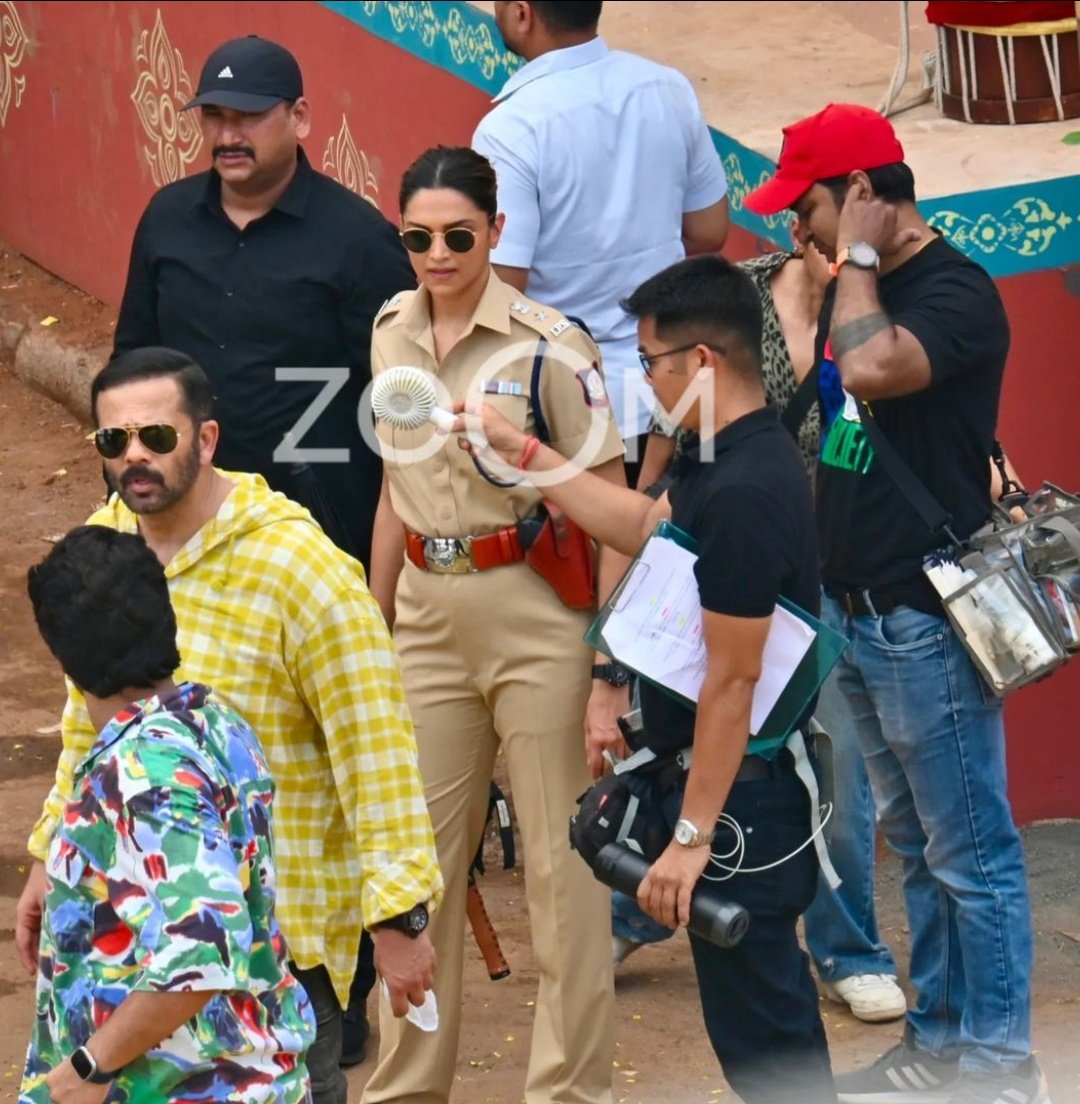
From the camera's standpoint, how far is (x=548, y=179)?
534 cm

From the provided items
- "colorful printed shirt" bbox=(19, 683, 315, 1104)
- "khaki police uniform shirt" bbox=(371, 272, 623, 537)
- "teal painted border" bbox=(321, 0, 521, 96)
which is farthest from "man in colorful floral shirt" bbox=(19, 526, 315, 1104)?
"teal painted border" bbox=(321, 0, 521, 96)

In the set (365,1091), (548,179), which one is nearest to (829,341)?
(548,179)

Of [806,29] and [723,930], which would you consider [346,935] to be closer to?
[723,930]

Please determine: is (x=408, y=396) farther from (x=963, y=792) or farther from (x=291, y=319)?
(x=963, y=792)

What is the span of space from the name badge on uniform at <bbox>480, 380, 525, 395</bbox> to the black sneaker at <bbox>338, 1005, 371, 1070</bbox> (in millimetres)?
1538

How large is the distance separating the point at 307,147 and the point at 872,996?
4.74 metres

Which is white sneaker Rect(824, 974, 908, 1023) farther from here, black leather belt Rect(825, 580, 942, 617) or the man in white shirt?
the man in white shirt

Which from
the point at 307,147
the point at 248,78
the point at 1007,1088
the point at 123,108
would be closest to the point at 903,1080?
the point at 1007,1088

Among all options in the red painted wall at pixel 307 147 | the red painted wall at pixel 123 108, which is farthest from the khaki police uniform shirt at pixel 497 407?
the red painted wall at pixel 123 108

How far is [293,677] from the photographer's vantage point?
3824 mm

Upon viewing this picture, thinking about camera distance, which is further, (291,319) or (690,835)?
(291,319)

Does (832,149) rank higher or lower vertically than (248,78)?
higher

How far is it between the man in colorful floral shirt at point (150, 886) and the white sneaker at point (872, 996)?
2.35 metres

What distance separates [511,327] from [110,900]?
6.19 feet
